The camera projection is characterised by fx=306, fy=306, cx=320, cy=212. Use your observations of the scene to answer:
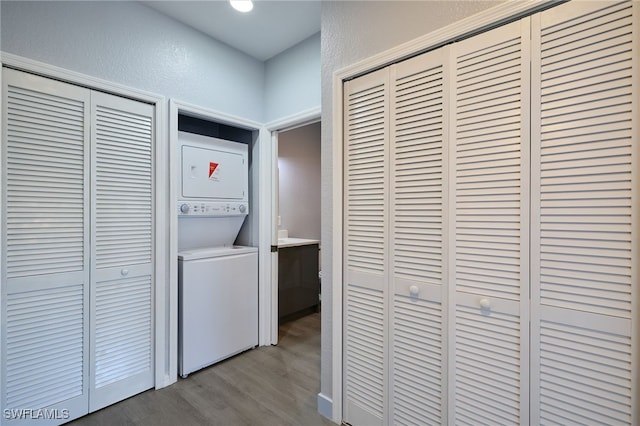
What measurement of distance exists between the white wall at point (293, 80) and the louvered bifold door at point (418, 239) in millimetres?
1008

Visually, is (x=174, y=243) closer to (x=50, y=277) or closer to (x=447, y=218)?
(x=50, y=277)

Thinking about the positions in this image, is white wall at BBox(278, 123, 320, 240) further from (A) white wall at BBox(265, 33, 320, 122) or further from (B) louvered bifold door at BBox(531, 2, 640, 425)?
(B) louvered bifold door at BBox(531, 2, 640, 425)

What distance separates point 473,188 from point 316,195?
318cm

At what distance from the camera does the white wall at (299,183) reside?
14.0 feet

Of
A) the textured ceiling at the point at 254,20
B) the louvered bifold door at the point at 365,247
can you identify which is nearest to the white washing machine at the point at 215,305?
the louvered bifold door at the point at 365,247

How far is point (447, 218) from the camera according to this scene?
1.38 meters

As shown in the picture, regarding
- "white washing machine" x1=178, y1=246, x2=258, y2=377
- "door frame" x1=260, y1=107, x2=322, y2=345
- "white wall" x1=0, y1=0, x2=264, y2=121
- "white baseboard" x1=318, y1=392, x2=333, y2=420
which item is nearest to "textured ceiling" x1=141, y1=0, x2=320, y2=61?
"white wall" x1=0, y1=0, x2=264, y2=121

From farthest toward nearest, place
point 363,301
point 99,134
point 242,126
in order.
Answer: point 242,126 → point 99,134 → point 363,301

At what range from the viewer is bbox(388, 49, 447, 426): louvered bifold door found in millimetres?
1422

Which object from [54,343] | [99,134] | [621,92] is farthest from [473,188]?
[54,343]

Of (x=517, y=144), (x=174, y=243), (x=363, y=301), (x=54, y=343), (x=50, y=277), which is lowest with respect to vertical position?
(x=54, y=343)

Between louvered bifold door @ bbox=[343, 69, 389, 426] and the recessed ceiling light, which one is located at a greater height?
the recessed ceiling light

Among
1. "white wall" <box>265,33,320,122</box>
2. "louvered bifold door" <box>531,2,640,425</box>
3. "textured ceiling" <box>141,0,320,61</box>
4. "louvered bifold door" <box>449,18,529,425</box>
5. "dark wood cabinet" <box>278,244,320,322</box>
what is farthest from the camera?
"dark wood cabinet" <box>278,244,320,322</box>

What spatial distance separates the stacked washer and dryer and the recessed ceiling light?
0.95m
